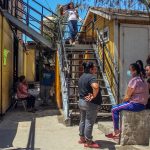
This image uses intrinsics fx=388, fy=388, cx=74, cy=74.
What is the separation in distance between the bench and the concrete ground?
28 centimetres

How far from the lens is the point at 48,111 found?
1387 centimetres

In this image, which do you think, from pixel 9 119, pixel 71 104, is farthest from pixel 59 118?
pixel 9 119

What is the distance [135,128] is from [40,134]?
2.65 meters

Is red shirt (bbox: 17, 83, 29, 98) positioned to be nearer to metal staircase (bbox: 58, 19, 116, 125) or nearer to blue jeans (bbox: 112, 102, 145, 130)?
metal staircase (bbox: 58, 19, 116, 125)

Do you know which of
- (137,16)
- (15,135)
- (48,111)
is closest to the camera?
(15,135)

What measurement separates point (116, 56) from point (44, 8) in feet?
13.4

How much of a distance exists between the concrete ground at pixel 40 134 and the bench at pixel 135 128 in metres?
0.28

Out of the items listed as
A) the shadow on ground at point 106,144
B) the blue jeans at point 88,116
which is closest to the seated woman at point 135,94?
the blue jeans at point 88,116

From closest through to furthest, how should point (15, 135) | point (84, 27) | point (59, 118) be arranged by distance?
point (15, 135)
point (59, 118)
point (84, 27)

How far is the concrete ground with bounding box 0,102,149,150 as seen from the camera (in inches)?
329

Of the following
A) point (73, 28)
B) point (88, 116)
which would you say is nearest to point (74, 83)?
point (73, 28)

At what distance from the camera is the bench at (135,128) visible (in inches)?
318

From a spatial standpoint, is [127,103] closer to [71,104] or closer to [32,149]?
[32,149]

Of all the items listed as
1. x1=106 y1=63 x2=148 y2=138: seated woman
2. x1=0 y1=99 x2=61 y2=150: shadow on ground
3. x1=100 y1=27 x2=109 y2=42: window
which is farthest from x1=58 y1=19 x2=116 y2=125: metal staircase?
x1=106 y1=63 x2=148 y2=138: seated woman
